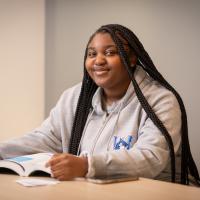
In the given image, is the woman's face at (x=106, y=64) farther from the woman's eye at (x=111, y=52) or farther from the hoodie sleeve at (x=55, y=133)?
the hoodie sleeve at (x=55, y=133)

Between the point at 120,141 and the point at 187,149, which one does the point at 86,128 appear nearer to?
the point at 120,141

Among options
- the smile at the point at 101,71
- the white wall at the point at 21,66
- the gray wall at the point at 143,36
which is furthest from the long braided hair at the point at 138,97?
the white wall at the point at 21,66

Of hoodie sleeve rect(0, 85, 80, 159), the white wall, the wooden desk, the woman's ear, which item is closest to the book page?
the wooden desk

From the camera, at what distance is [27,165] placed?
60.9 inches

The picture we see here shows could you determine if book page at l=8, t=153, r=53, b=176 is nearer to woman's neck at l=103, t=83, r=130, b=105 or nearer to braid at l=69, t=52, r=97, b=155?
braid at l=69, t=52, r=97, b=155

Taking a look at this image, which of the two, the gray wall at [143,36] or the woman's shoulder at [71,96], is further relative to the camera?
the gray wall at [143,36]

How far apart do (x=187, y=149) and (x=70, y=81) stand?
4.35 feet

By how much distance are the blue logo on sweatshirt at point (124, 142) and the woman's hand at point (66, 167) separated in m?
0.40

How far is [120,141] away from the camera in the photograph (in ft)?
6.13

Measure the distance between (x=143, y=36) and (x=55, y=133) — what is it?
97cm

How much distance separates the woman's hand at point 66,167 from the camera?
1.44 metres

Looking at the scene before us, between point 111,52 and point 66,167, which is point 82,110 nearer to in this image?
point 111,52

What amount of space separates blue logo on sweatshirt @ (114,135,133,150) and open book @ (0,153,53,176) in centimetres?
37

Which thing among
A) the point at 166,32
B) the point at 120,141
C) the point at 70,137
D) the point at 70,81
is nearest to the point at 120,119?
the point at 120,141
